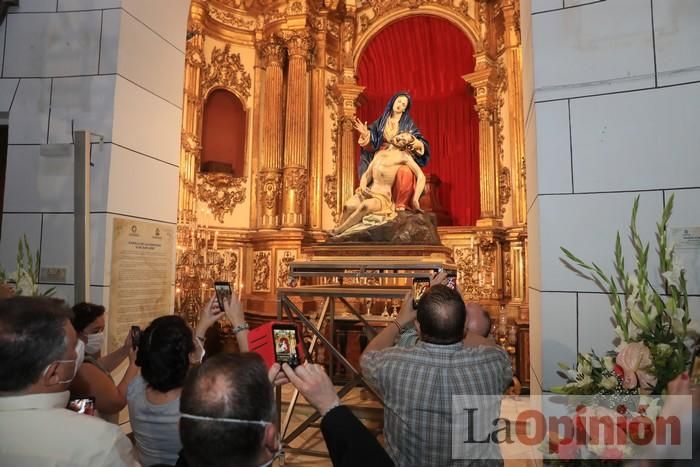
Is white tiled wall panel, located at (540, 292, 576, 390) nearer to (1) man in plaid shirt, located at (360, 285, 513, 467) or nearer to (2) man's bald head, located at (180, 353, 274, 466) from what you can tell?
(1) man in plaid shirt, located at (360, 285, 513, 467)

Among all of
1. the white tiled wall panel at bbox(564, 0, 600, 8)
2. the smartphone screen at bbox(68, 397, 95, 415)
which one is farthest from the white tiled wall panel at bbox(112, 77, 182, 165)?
the white tiled wall panel at bbox(564, 0, 600, 8)

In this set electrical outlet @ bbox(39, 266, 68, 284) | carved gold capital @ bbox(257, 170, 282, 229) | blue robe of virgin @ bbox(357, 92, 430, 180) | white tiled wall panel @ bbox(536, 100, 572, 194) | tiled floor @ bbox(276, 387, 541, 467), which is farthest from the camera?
carved gold capital @ bbox(257, 170, 282, 229)

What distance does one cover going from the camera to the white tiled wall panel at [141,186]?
9.20 feet

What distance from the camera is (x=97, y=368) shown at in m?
2.12

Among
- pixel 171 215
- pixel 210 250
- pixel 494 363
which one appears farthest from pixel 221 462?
pixel 210 250

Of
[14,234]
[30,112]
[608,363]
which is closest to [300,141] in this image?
[30,112]

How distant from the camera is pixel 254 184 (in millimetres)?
8781

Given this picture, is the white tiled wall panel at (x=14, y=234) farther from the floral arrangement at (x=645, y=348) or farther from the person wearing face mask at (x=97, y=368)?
the floral arrangement at (x=645, y=348)

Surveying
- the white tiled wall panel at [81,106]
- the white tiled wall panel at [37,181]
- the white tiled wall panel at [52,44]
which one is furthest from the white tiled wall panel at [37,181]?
the white tiled wall panel at [52,44]

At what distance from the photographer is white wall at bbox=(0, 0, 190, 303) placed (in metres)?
2.79

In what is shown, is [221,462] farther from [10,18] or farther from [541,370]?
[10,18]

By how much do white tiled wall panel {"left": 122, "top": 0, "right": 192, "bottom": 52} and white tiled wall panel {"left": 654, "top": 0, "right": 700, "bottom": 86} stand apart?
120 inches

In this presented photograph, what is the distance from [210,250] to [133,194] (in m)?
5.41

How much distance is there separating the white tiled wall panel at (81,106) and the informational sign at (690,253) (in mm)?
3110
